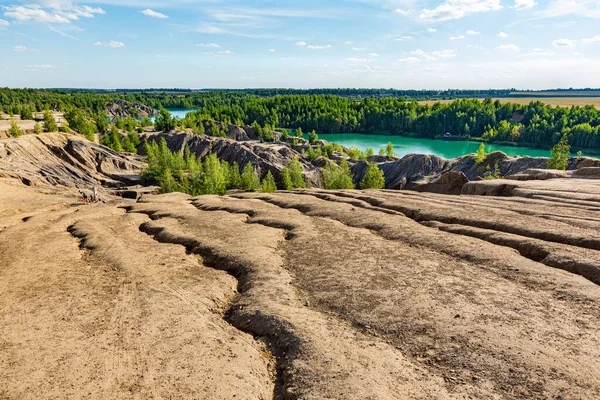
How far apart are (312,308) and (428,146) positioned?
6415 inches

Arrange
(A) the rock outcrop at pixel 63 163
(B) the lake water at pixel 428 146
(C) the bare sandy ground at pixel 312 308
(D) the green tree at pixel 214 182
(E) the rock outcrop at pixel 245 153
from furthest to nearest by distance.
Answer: (B) the lake water at pixel 428 146 → (E) the rock outcrop at pixel 245 153 → (D) the green tree at pixel 214 182 → (A) the rock outcrop at pixel 63 163 → (C) the bare sandy ground at pixel 312 308

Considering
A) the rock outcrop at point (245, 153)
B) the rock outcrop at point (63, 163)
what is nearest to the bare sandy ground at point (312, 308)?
the rock outcrop at point (63, 163)

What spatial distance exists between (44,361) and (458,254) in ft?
57.1

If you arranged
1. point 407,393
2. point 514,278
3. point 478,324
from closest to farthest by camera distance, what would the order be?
point 407,393, point 478,324, point 514,278

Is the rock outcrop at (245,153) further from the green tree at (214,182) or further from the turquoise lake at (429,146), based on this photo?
the turquoise lake at (429,146)

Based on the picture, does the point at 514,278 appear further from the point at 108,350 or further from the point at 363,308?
the point at 108,350

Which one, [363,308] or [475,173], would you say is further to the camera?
[475,173]

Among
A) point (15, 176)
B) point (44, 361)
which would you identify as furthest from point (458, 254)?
point (15, 176)

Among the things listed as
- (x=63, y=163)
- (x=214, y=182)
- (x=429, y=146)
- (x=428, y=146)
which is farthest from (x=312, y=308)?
(x=429, y=146)

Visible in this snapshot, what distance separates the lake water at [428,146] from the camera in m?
145

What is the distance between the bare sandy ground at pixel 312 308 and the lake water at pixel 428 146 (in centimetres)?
12619

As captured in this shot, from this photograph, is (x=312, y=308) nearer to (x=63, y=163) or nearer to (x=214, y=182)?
(x=214, y=182)

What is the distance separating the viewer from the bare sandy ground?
34.6 feet

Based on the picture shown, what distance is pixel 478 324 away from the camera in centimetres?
1277
